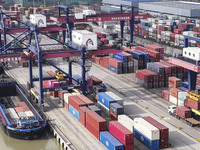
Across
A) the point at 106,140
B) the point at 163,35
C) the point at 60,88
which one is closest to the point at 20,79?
the point at 60,88

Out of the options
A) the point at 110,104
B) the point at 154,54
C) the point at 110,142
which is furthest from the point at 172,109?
the point at 154,54

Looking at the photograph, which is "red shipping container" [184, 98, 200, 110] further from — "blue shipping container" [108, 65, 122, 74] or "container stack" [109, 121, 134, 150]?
"blue shipping container" [108, 65, 122, 74]

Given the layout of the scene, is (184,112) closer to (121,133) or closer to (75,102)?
(121,133)

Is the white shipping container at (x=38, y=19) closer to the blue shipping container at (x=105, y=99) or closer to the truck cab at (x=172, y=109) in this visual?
the blue shipping container at (x=105, y=99)

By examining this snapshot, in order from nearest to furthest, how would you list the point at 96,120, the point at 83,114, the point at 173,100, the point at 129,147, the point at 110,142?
the point at 129,147
the point at 110,142
the point at 96,120
the point at 83,114
the point at 173,100

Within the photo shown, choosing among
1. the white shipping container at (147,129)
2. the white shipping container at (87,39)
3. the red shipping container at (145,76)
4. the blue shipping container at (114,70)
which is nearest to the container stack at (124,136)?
the white shipping container at (147,129)

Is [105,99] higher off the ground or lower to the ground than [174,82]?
lower

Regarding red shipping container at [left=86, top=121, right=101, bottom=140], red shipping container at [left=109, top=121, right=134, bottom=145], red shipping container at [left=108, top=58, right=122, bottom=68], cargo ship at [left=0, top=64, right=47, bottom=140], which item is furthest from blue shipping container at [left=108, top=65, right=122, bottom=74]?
red shipping container at [left=109, top=121, right=134, bottom=145]
